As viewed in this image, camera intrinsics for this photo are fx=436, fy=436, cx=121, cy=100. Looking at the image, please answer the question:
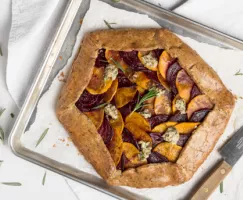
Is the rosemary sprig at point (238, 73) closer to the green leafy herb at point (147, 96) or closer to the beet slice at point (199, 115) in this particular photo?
the beet slice at point (199, 115)

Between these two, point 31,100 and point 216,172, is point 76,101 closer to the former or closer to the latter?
point 31,100

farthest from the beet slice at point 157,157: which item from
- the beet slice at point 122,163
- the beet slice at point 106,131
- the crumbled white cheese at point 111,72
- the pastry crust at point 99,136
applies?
the crumbled white cheese at point 111,72

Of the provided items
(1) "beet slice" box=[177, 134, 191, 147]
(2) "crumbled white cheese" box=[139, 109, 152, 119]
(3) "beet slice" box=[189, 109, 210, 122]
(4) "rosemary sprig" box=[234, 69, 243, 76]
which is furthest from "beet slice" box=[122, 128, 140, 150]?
(4) "rosemary sprig" box=[234, 69, 243, 76]

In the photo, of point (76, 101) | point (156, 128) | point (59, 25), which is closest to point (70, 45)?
point (59, 25)

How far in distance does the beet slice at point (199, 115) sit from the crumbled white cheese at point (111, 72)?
0.53 m

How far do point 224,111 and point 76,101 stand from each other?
0.90 m

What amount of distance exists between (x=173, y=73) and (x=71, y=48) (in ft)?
2.18

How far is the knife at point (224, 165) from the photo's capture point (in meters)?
2.66

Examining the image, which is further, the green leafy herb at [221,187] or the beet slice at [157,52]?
the green leafy herb at [221,187]

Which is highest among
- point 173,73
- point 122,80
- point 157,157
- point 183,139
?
point 173,73

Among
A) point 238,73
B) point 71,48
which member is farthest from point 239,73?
point 71,48

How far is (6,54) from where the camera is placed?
283 cm

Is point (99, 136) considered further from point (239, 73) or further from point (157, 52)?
point (239, 73)

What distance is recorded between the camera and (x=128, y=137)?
266 cm
